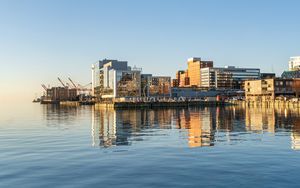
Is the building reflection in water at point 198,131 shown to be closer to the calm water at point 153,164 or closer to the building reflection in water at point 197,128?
the building reflection in water at point 197,128

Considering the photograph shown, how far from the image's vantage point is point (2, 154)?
3900 centimetres

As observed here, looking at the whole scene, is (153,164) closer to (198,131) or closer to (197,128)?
(198,131)

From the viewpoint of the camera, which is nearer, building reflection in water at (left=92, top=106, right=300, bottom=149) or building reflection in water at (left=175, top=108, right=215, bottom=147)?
building reflection in water at (left=175, top=108, right=215, bottom=147)

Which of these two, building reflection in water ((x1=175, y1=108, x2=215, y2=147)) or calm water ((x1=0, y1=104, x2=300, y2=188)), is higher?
calm water ((x1=0, y1=104, x2=300, y2=188))

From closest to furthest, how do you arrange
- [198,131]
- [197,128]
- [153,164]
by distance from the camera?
[153,164]
[198,131]
[197,128]

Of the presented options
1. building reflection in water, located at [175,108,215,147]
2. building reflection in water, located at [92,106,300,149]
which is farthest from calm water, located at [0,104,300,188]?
building reflection in water, located at [92,106,300,149]

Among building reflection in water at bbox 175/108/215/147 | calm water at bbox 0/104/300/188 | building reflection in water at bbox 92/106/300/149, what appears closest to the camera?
calm water at bbox 0/104/300/188

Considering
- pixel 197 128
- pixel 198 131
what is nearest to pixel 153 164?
pixel 198 131

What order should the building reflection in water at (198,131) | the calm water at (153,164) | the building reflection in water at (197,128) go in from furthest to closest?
the building reflection in water at (197,128), the building reflection in water at (198,131), the calm water at (153,164)

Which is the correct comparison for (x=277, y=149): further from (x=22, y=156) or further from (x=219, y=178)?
(x=22, y=156)

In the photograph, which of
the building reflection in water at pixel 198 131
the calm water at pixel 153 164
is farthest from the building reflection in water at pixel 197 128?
the calm water at pixel 153 164

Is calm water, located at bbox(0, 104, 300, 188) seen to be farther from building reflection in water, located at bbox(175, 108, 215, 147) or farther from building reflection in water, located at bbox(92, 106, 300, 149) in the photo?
building reflection in water, located at bbox(92, 106, 300, 149)

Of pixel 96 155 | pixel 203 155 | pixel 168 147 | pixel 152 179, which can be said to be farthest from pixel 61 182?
pixel 168 147

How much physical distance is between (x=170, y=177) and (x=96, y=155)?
12491mm
